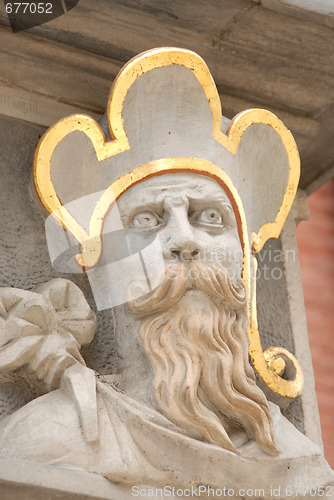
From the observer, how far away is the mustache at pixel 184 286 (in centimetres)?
190

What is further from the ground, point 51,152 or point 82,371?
point 51,152

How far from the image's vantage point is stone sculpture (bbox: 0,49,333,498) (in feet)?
5.89

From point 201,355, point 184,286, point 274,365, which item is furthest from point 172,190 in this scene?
point 274,365

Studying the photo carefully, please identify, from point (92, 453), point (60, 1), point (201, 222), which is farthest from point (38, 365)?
point (60, 1)

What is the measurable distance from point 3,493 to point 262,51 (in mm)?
1002

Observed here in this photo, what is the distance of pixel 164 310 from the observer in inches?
75.2

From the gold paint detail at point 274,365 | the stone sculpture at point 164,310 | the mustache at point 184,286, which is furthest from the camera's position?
the gold paint detail at point 274,365

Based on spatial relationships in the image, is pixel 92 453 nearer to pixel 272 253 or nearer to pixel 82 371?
pixel 82 371

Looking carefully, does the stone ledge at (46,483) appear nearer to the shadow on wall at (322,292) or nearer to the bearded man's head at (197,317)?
the bearded man's head at (197,317)

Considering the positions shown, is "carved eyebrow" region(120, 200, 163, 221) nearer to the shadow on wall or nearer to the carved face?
the carved face

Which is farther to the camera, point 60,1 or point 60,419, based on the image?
point 60,1

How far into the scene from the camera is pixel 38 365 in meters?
1.86

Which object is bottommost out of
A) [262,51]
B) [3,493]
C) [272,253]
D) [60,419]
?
[3,493]

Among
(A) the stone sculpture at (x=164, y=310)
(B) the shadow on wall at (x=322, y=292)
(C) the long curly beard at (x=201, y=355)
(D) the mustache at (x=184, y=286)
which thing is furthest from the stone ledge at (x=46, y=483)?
(B) the shadow on wall at (x=322, y=292)
